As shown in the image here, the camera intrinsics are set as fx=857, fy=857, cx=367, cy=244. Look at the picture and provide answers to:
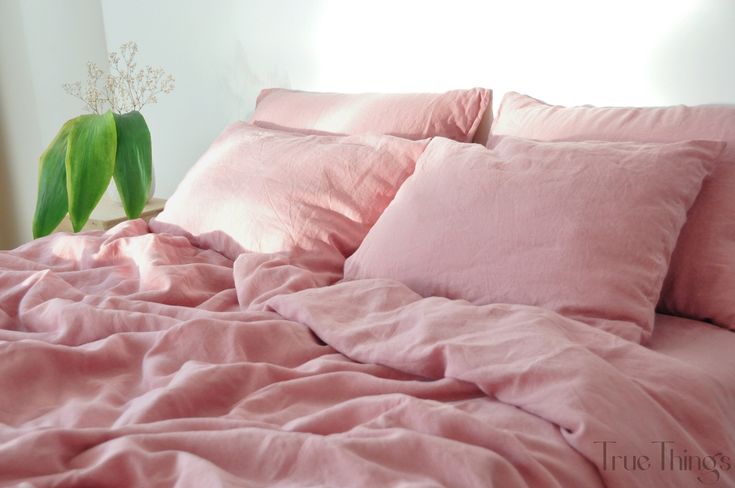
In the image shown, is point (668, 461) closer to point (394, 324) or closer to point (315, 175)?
point (394, 324)

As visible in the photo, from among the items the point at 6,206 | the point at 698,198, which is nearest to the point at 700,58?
the point at 698,198

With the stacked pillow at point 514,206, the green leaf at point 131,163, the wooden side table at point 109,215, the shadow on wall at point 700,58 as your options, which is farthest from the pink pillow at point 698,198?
the wooden side table at point 109,215

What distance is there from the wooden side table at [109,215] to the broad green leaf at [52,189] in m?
0.15

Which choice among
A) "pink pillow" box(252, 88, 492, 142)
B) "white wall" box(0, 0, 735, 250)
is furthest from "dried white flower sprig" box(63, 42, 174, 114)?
"pink pillow" box(252, 88, 492, 142)

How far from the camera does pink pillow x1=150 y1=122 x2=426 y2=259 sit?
1.93 metres

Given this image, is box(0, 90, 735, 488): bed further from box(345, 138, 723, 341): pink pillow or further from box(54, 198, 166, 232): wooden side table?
box(54, 198, 166, 232): wooden side table

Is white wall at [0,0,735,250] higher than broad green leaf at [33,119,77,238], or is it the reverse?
white wall at [0,0,735,250]

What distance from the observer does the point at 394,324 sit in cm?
140

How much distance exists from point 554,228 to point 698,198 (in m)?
0.34

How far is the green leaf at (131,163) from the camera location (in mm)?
2709

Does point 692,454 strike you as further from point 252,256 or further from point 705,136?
point 252,256

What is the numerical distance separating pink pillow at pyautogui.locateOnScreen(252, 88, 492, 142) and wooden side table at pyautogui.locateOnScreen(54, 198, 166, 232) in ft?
2.46

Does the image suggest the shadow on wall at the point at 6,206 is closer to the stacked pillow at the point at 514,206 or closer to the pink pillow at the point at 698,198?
the stacked pillow at the point at 514,206

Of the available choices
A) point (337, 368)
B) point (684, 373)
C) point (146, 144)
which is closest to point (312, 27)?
point (146, 144)
